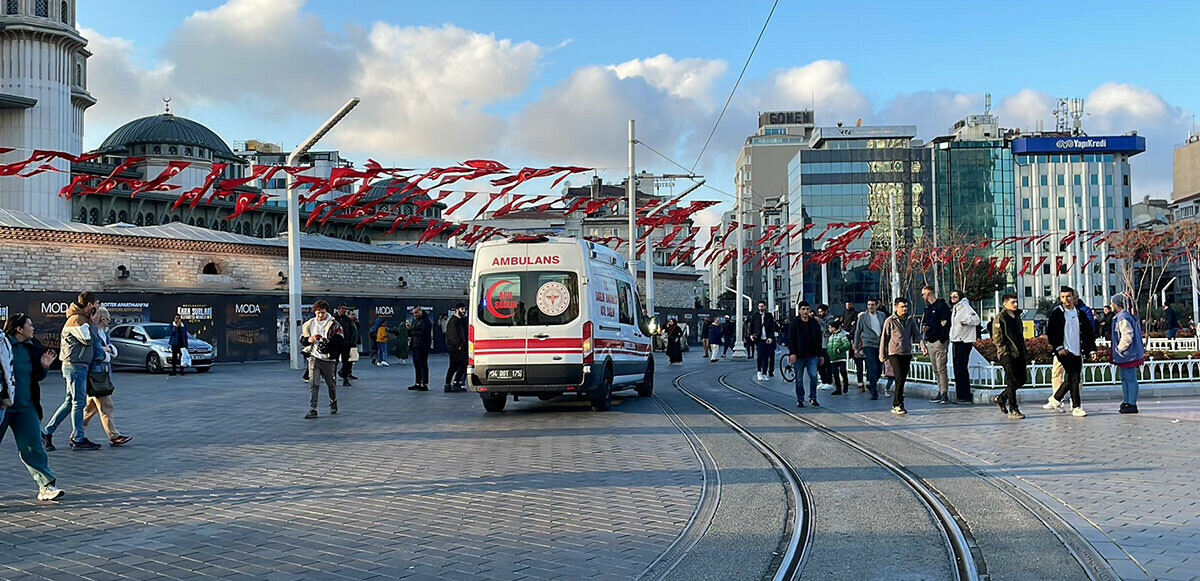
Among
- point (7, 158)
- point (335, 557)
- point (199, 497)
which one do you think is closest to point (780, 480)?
point (335, 557)

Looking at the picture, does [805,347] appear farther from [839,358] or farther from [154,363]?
[154,363]

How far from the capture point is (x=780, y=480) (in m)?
9.33

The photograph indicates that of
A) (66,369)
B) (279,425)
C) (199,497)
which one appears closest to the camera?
(199,497)

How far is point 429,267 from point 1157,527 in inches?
1990

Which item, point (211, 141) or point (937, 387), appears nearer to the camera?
point (937, 387)

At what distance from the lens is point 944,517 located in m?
7.51

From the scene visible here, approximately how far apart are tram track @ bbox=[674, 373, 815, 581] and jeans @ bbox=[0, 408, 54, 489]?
5.90 meters

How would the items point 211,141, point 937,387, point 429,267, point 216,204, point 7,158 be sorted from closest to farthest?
point 937,387, point 429,267, point 7,158, point 216,204, point 211,141

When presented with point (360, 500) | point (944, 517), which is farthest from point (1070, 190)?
point (360, 500)

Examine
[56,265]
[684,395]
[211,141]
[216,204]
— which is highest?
[211,141]

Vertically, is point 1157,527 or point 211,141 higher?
point 211,141

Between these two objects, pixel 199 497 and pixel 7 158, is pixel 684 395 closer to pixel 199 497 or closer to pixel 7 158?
pixel 199 497

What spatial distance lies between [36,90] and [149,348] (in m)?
43.5

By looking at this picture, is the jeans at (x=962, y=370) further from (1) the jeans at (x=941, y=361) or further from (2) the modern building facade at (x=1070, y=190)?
(2) the modern building facade at (x=1070, y=190)
